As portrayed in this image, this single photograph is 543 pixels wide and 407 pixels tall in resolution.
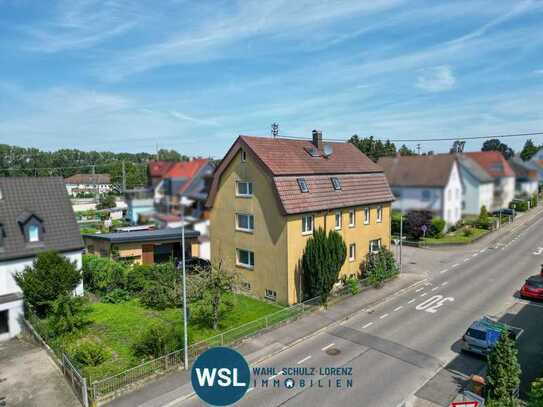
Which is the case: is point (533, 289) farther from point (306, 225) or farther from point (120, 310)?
point (120, 310)

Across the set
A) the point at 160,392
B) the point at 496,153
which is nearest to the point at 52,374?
the point at 160,392

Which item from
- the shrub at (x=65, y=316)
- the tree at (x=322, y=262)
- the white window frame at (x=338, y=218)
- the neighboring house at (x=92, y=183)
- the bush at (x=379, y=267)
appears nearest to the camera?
the neighboring house at (x=92, y=183)

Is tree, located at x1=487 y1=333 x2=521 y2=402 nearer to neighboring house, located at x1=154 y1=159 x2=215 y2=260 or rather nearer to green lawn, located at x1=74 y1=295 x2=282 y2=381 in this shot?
green lawn, located at x1=74 y1=295 x2=282 y2=381

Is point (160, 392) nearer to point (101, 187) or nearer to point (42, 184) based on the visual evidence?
point (101, 187)

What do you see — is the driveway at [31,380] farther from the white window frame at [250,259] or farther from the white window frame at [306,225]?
the white window frame at [306,225]

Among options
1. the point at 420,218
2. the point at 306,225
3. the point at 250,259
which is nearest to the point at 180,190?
the point at 420,218

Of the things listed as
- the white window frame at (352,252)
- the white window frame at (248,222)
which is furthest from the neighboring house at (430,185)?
the white window frame at (352,252)
